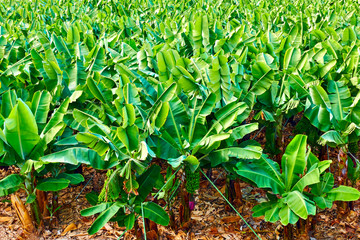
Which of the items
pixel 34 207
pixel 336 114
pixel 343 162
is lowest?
pixel 34 207

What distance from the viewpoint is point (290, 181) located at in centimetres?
258

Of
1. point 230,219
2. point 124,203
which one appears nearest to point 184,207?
point 230,219

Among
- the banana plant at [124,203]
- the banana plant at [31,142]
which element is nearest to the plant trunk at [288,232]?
the banana plant at [124,203]

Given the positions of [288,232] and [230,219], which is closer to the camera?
[288,232]

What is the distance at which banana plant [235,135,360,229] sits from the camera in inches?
95.1

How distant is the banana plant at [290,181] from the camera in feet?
7.93

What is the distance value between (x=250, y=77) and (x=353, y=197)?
1207 millimetres

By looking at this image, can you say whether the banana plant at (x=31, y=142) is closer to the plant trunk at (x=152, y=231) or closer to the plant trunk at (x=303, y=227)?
the plant trunk at (x=152, y=231)

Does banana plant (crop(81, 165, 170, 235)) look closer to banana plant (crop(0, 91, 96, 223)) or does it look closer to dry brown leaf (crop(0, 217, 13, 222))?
banana plant (crop(0, 91, 96, 223))

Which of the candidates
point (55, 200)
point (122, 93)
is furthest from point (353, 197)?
point (55, 200)

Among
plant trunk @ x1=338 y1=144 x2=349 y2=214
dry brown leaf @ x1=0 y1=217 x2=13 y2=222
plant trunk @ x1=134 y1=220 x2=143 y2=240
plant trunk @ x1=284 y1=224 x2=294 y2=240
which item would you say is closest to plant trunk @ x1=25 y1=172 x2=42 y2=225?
dry brown leaf @ x1=0 y1=217 x2=13 y2=222

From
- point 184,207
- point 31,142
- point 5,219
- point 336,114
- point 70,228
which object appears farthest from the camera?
point 5,219

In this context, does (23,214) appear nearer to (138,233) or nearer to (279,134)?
(138,233)

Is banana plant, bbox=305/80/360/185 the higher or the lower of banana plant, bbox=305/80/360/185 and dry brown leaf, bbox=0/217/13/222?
the higher
